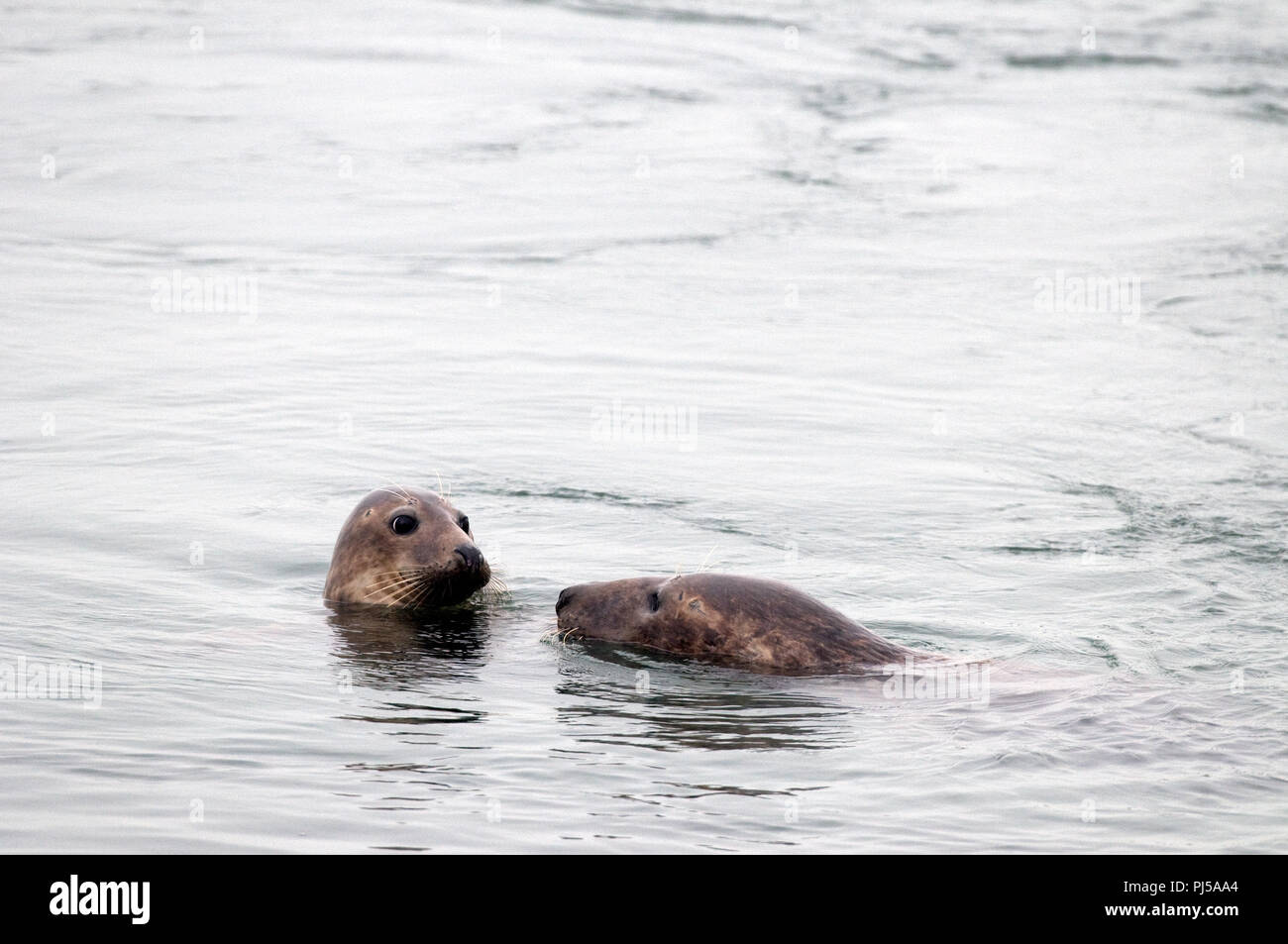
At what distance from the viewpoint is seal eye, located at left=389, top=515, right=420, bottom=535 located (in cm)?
959

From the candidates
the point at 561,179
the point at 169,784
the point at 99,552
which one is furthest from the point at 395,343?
the point at 169,784

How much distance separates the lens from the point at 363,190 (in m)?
21.6

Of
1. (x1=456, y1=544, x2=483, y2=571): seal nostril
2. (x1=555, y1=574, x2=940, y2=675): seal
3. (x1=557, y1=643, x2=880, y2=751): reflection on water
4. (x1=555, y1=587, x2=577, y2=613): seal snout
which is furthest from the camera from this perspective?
(x1=456, y1=544, x2=483, y2=571): seal nostril

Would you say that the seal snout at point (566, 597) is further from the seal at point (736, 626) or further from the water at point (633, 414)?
the water at point (633, 414)

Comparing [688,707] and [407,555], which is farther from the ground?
[407,555]

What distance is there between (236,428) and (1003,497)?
5.31 meters

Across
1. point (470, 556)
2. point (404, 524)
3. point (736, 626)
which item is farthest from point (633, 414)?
point (736, 626)

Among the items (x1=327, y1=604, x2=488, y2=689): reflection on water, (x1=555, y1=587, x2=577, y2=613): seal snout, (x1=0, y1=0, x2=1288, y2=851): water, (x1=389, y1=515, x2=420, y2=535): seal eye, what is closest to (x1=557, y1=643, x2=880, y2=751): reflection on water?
(x1=0, y1=0, x2=1288, y2=851): water

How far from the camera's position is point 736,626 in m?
8.64

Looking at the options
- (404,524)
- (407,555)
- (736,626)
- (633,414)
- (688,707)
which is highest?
(633,414)

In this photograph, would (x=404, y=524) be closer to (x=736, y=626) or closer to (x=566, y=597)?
(x=566, y=597)

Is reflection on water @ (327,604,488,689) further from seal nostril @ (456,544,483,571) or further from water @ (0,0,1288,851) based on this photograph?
seal nostril @ (456,544,483,571)

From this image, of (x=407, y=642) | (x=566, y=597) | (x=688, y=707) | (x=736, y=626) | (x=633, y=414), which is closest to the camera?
(x=688, y=707)

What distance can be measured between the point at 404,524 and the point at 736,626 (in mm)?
1937
